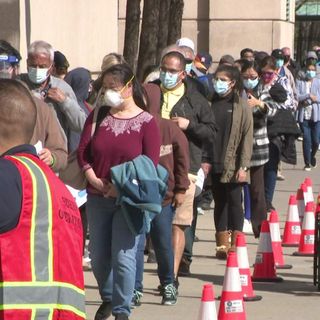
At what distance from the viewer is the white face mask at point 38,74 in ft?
28.9

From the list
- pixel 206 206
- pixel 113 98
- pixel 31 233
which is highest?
pixel 113 98

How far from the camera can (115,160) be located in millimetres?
8031

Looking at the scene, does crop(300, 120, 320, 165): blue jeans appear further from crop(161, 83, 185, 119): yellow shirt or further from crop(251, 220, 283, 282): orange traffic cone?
crop(161, 83, 185, 119): yellow shirt

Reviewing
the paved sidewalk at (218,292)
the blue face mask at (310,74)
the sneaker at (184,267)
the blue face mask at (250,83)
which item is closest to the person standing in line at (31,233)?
the paved sidewalk at (218,292)

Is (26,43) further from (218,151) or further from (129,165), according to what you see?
(129,165)

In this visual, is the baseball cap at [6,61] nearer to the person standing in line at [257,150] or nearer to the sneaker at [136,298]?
the sneaker at [136,298]

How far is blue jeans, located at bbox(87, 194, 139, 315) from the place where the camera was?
26.0 ft

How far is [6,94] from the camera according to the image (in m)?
4.24

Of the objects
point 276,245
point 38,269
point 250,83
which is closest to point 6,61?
point 276,245

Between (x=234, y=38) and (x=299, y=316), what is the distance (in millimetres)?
22608

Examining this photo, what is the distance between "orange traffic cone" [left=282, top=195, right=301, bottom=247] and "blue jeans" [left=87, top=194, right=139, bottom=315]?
4621mm

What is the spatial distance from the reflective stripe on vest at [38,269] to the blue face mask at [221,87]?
7039mm

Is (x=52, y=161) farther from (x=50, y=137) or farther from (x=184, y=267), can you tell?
(x=184, y=267)

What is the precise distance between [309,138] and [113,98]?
13572mm
